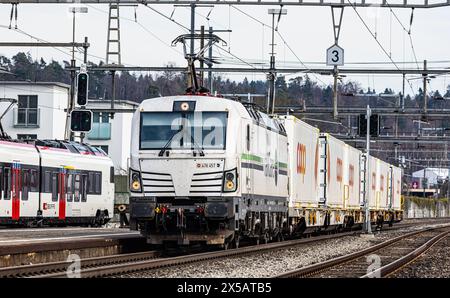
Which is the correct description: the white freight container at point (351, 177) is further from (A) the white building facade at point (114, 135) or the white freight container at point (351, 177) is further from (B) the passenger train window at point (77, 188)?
(A) the white building facade at point (114, 135)

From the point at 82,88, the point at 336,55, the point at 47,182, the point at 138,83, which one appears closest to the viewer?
the point at 82,88

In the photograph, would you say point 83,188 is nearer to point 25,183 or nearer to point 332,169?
point 25,183

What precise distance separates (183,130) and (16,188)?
1298 cm

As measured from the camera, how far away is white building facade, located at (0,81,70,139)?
76.6m

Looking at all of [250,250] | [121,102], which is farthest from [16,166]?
[121,102]

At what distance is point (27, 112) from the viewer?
77.6 metres

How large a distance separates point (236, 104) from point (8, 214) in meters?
13.1

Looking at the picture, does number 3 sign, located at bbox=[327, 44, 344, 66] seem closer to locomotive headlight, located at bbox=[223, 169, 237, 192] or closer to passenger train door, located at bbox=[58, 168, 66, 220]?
passenger train door, located at bbox=[58, 168, 66, 220]

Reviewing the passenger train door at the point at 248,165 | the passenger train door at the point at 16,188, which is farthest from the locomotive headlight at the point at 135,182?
the passenger train door at the point at 16,188

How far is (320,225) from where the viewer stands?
36469 mm

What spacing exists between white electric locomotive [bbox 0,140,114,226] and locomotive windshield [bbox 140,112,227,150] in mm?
11284

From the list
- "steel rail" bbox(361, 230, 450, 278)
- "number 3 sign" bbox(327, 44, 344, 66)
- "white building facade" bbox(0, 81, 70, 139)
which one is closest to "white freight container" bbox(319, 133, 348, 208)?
"number 3 sign" bbox(327, 44, 344, 66)

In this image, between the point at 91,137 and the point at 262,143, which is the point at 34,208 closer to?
the point at 262,143

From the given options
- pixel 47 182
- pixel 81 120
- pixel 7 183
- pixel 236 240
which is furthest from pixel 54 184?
pixel 236 240
